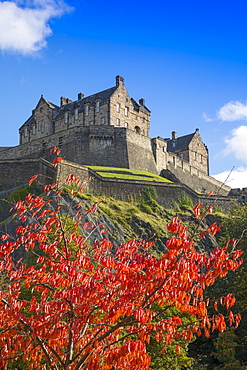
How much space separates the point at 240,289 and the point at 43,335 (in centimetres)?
1867

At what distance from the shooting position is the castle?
5412cm

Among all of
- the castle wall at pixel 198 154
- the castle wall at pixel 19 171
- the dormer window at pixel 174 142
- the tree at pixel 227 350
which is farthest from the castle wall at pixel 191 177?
the tree at pixel 227 350

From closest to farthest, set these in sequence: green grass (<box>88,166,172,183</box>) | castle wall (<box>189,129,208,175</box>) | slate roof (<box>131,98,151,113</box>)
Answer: green grass (<box>88,166,172,183</box>)
slate roof (<box>131,98,151,113</box>)
castle wall (<box>189,129,208,175</box>)

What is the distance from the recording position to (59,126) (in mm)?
67812

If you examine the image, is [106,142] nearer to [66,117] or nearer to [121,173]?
[121,173]

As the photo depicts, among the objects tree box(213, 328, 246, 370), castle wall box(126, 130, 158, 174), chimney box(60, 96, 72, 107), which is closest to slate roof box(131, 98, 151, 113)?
castle wall box(126, 130, 158, 174)

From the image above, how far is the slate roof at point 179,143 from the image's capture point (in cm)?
7789

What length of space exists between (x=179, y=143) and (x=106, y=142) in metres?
28.2

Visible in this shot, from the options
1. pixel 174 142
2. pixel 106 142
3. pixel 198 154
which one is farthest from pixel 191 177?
pixel 106 142

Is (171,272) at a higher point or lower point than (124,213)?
lower

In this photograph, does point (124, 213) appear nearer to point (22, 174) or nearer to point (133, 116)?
point (22, 174)

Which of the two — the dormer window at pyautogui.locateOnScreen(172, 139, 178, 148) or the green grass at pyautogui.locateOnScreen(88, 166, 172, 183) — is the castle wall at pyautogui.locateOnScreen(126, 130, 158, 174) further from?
the dormer window at pyautogui.locateOnScreen(172, 139, 178, 148)

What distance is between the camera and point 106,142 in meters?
55.1

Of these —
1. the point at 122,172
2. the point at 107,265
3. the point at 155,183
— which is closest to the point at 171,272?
the point at 107,265
